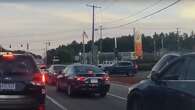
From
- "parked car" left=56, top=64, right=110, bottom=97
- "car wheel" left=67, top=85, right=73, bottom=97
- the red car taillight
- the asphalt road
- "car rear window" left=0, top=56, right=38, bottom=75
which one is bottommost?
the asphalt road

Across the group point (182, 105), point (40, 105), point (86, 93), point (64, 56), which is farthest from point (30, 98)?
point (64, 56)

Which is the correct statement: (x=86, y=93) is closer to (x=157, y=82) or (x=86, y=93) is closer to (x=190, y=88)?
(x=157, y=82)

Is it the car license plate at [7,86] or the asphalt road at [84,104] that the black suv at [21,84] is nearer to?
the car license plate at [7,86]

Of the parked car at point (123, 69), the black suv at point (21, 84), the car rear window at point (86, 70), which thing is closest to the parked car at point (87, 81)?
the car rear window at point (86, 70)

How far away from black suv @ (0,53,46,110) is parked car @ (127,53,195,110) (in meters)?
2.53

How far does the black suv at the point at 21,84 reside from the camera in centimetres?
1291

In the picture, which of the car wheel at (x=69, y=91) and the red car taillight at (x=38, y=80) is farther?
the car wheel at (x=69, y=91)

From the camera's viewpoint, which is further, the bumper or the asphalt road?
the bumper

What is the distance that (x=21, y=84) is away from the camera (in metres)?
13.0

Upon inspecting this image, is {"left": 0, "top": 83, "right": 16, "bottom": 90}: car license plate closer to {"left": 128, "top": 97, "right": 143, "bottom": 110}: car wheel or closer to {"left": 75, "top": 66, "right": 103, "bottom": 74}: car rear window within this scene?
{"left": 128, "top": 97, "right": 143, "bottom": 110}: car wheel

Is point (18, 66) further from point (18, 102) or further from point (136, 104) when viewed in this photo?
point (136, 104)

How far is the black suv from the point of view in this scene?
12.9 meters

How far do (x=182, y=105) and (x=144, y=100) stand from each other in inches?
76.5

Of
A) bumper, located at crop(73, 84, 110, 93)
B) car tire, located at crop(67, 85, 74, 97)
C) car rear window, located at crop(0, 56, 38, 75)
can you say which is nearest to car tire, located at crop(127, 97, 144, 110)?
car rear window, located at crop(0, 56, 38, 75)
